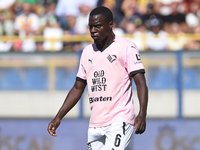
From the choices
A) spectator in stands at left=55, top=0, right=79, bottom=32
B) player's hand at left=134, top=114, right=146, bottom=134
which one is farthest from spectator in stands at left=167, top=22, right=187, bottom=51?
player's hand at left=134, top=114, right=146, bottom=134

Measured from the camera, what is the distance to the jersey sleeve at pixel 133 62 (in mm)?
3346

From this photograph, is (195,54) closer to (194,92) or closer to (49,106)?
(194,92)

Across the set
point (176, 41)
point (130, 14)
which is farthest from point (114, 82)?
point (130, 14)

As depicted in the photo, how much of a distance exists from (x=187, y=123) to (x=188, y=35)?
328 cm

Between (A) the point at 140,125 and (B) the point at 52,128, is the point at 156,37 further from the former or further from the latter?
(A) the point at 140,125

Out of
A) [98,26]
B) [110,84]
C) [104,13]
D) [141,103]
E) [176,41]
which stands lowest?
[176,41]

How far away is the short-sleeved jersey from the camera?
340cm

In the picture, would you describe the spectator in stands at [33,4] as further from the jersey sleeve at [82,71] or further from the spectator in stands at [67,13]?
the jersey sleeve at [82,71]

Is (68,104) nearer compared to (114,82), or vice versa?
(114,82)

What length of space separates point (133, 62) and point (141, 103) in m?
0.39

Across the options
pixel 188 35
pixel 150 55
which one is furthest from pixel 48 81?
pixel 188 35

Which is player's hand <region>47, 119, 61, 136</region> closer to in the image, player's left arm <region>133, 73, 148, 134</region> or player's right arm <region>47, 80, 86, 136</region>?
player's right arm <region>47, 80, 86, 136</region>

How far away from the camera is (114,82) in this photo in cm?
343

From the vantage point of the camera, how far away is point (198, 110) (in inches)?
258
